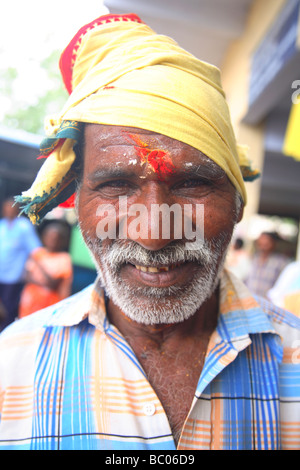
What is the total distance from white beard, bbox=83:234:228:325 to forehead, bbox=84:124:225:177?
0.94ft

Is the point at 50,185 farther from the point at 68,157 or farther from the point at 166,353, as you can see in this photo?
the point at 166,353

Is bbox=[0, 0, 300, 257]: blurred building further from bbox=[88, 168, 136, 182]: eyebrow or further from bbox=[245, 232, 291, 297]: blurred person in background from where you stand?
bbox=[88, 168, 136, 182]: eyebrow

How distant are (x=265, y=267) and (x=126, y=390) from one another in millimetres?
4931

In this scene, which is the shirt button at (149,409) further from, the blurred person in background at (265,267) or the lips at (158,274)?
the blurred person in background at (265,267)

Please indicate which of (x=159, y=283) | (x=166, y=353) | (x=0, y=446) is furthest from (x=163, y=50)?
(x=0, y=446)

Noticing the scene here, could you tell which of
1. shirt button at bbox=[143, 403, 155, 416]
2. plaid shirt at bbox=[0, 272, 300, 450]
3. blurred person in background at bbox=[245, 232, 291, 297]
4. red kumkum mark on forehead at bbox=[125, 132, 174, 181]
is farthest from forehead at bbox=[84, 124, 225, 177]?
blurred person in background at bbox=[245, 232, 291, 297]

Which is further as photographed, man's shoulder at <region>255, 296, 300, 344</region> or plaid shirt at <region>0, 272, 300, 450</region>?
man's shoulder at <region>255, 296, 300, 344</region>

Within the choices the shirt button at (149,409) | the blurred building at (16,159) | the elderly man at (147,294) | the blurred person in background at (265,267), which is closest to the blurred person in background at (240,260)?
the blurred person in background at (265,267)

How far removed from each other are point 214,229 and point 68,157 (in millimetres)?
638

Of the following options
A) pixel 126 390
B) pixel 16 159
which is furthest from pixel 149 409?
pixel 16 159

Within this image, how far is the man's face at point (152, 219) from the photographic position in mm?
1253

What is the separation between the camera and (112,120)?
1.29 meters

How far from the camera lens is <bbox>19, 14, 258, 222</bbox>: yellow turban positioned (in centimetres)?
128

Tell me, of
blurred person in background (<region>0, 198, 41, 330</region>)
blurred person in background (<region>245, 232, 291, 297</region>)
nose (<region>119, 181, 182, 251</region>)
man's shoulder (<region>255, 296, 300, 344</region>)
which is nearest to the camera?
nose (<region>119, 181, 182, 251</region>)
